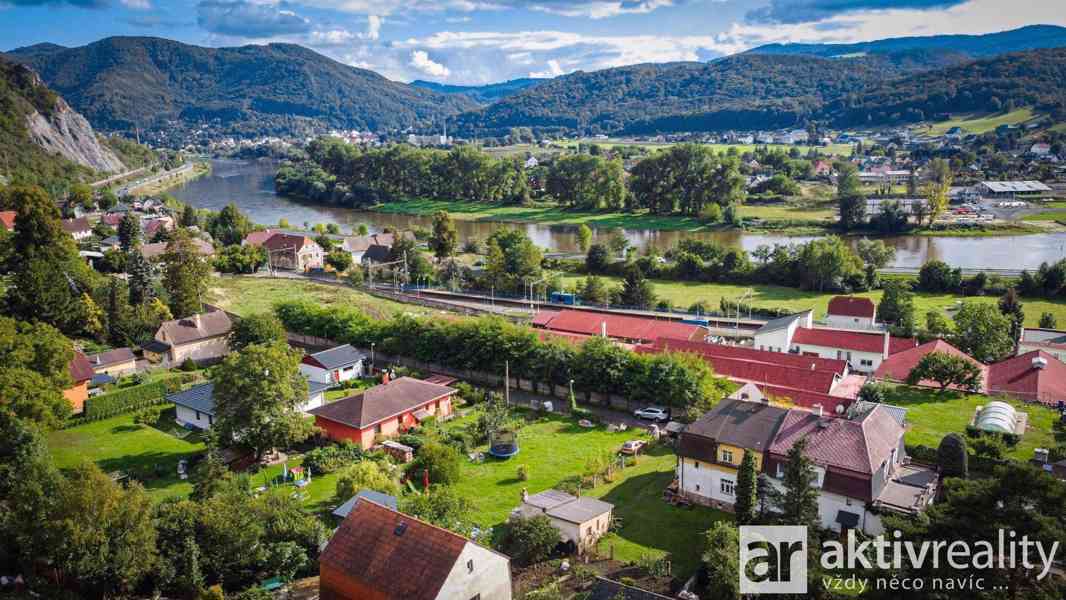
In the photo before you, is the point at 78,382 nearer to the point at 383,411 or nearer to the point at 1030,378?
the point at 383,411

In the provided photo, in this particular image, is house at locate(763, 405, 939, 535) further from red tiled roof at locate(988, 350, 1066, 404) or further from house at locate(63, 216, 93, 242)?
house at locate(63, 216, 93, 242)

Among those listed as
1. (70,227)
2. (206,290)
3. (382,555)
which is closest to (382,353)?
(206,290)

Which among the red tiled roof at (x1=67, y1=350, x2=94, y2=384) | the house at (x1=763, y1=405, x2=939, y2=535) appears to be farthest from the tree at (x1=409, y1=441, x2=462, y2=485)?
the red tiled roof at (x1=67, y1=350, x2=94, y2=384)

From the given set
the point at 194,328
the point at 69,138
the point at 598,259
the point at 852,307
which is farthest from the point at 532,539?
the point at 69,138

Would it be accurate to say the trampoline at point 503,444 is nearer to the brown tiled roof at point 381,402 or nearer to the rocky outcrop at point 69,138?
the brown tiled roof at point 381,402

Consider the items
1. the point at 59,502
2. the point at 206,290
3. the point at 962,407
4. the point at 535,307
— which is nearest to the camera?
the point at 59,502

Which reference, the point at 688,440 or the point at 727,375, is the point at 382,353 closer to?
the point at 727,375
